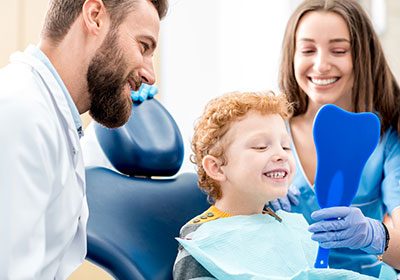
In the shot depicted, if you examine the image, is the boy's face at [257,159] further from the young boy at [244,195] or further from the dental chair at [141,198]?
the dental chair at [141,198]

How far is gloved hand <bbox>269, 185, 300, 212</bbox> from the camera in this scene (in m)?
1.76

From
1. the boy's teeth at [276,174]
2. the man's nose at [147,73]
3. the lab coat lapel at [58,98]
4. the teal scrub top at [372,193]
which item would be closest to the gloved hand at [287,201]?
the teal scrub top at [372,193]

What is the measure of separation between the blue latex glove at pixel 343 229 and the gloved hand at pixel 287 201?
26 cm

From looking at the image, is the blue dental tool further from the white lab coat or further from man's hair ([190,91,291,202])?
the white lab coat

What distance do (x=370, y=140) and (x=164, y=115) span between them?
0.59 meters

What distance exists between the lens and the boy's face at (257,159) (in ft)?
4.90

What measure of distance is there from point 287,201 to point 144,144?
1.45ft

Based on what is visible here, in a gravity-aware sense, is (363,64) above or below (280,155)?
above

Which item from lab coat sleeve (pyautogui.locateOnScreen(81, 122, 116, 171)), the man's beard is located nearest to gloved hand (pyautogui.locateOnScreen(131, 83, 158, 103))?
lab coat sleeve (pyautogui.locateOnScreen(81, 122, 116, 171))

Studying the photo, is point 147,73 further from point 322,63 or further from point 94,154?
point 322,63

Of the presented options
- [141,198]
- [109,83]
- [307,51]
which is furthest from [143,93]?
[307,51]

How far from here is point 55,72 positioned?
1306 millimetres

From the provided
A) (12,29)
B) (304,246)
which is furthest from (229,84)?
(304,246)

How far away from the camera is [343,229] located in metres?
1.51
